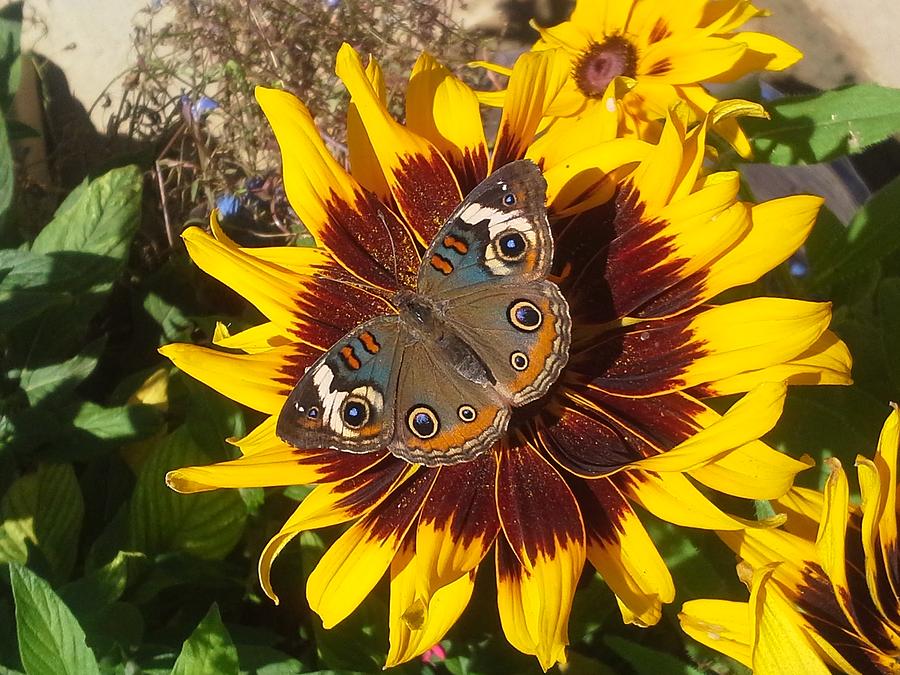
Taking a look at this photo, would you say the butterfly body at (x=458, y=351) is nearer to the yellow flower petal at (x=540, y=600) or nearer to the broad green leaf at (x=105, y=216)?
the yellow flower petal at (x=540, y=600)

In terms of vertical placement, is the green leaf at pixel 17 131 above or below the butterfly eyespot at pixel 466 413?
above

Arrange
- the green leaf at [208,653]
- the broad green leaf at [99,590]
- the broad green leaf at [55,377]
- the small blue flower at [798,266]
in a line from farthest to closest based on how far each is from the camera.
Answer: the small blue flower at [798,266]
the broad green leaf at [55,377]
the broad green leaf at [99,590]
the green leaf at [208,653]

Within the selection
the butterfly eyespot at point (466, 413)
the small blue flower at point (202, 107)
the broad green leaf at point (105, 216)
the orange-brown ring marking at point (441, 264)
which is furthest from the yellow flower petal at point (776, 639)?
the small blue flower at point (202, 107)

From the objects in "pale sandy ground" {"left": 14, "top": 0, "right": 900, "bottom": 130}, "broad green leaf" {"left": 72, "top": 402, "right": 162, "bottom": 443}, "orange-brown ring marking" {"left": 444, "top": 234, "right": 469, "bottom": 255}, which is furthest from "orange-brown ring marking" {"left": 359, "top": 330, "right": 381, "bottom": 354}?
"pale sandy ground" {"left": 14, "top": 0, "right": 900, "bottom": 130}

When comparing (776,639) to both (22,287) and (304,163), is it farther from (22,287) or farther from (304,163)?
(22,287)

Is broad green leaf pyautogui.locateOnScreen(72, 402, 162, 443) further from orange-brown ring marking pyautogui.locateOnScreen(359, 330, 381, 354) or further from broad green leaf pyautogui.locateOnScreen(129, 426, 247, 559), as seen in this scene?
orange-brown ring marking pyautogui.locateOnScreen(359, 330, 381, 354)

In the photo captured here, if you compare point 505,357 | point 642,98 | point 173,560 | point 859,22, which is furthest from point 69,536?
point 859,22
